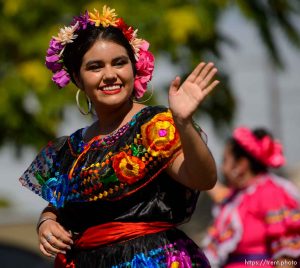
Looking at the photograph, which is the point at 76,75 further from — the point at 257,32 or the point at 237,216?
the point at 257,32

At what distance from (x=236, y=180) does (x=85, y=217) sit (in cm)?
286

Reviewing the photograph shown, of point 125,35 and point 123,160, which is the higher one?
point 125,35

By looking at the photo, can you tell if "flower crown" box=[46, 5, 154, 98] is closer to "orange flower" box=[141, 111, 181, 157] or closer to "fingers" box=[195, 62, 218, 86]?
"orange flower" box=[141, 111, 181, 157]

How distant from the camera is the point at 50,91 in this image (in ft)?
29.8

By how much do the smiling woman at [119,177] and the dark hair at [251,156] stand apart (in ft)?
8.71

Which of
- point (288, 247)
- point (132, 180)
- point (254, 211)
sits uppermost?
point (132, 180)

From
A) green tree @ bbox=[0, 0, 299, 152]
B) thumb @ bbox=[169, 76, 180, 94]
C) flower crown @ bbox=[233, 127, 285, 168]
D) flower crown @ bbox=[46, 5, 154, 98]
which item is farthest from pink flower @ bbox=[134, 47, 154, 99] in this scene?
green tree @ bbox=[0, 0, 299, 152]

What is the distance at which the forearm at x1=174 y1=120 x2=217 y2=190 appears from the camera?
3307 millimetres

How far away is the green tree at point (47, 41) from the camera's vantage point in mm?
9109

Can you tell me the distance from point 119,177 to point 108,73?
1.34ft

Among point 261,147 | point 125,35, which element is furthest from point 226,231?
point 125,35

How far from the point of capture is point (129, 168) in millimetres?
3574

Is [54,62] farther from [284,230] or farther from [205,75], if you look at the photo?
[284,230]

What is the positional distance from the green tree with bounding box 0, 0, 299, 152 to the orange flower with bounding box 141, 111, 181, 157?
5395 mm
